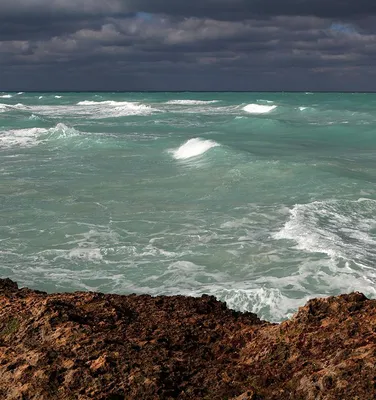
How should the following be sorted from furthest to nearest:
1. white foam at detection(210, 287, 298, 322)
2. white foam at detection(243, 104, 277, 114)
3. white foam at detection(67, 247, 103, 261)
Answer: white foam at detection(243, 104, 277, 114), white foam at detection(67, 247, 103, 261), white foam at detection(210, 287, 298, 322)

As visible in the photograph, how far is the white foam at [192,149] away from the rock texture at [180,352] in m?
21.8

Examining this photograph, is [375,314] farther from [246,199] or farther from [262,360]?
[246,199]

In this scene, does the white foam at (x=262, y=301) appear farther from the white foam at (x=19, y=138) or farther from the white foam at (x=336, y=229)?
the white foam at (x=19, y=138)

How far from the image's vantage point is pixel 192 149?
27.8 m

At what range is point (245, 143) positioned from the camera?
109 feet

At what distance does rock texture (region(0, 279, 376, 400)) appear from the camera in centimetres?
324

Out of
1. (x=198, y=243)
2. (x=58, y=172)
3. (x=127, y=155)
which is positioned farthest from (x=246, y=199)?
(x=127, y=155)

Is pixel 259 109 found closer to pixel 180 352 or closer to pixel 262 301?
pixel 262 301

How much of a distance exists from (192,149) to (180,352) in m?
24.3

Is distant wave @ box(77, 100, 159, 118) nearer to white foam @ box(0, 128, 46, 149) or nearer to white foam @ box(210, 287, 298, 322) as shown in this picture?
white foam @ box(0, 128, 46, 149)

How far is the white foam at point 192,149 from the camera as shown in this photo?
2655 cm

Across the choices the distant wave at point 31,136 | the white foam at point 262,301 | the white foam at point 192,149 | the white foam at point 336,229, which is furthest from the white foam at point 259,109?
the white foam at point 262,301

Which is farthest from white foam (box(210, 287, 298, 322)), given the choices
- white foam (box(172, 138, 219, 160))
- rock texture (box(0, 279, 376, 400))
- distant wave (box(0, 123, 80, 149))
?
distant wave (box(0, 123, 80, 149))

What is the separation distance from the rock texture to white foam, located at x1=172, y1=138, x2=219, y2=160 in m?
21.8
